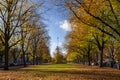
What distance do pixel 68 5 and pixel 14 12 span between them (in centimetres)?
1535

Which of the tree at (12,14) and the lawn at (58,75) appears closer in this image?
the lawn at (58,75)

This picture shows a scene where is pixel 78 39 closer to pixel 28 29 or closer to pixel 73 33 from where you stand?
pixel 73 33

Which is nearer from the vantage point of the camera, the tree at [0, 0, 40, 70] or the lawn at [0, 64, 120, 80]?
the lawn at [0, 64, 120, 80]

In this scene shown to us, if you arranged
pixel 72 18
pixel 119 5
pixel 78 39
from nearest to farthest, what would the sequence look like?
pixel 119 5, pixel 72 18, pixel 78 39

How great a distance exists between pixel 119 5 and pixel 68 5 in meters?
5.19

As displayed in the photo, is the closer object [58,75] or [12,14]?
[58,75]

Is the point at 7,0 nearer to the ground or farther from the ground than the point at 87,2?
farther from the ground

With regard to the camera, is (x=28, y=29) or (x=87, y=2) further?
(x=28, y=29)

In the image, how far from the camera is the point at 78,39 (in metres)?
53.5

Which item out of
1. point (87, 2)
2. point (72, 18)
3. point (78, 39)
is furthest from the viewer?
point (78, 39)

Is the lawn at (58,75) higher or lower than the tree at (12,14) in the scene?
lower

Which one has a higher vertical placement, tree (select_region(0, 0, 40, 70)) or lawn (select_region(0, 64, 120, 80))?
tree (select_region(0, 0, 40, 70))

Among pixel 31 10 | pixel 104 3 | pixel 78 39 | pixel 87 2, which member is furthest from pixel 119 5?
pixel 78 39

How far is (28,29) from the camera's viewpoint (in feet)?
129
